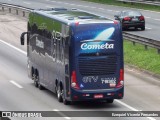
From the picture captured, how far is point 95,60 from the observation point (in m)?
24.2

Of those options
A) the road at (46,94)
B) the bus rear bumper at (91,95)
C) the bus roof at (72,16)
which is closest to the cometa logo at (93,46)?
the bus roof at (72,16)

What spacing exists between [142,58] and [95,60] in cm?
1094

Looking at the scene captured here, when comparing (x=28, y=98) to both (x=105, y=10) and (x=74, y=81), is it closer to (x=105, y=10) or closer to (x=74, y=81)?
(x=74, y=81)

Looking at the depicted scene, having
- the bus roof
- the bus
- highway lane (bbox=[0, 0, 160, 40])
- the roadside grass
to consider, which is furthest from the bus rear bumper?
highway lane (bbox=[0, 0, 160, 40])

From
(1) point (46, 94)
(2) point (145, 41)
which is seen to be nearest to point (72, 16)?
(1) point (46, 94)

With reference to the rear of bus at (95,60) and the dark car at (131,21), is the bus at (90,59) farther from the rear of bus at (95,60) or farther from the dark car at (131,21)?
the dark car at (131,21)

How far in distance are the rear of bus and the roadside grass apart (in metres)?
7.81

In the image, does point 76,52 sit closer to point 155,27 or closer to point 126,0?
point 155,27

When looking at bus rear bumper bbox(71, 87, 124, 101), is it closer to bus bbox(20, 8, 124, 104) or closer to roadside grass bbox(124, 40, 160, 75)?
bus bbox(20, 8, 124, 104)

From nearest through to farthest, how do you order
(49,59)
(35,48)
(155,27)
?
(49,59)
(35,48)
(155,27)

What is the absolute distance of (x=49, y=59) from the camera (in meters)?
27.0

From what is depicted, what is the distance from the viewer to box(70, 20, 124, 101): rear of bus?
2414 cm

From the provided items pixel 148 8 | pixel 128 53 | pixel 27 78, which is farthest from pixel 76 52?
pixel 148 8

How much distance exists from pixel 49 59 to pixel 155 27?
27681 millimetres
